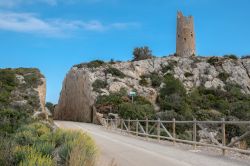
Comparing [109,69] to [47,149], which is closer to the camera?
[47,149]

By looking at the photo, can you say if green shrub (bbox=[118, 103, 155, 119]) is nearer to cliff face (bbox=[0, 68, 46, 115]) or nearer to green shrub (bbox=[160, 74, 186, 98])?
cliff face (bbox=[0, 68, 46, 115])

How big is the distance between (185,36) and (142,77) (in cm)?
1735

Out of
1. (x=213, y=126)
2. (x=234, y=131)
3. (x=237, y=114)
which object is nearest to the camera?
(x=234, y=131)

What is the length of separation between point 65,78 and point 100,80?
15800mm

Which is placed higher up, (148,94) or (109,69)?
(109,69)

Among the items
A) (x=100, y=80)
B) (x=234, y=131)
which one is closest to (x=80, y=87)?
(x=100, y=80)

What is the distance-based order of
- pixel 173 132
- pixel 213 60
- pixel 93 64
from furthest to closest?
pixel 213 60
pixel 93 64
pixel 173 132

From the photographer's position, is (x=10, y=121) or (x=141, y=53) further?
(x=141, y=53)

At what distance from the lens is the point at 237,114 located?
4769 centimetres

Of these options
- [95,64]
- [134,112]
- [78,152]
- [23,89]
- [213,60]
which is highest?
[213,60]

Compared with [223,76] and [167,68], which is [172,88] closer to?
[167,68]

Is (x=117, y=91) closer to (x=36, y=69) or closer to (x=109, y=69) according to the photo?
(x=109, y=69)

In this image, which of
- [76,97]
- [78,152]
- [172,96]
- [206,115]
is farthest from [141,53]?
[78,152]

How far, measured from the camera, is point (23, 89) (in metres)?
50.1
